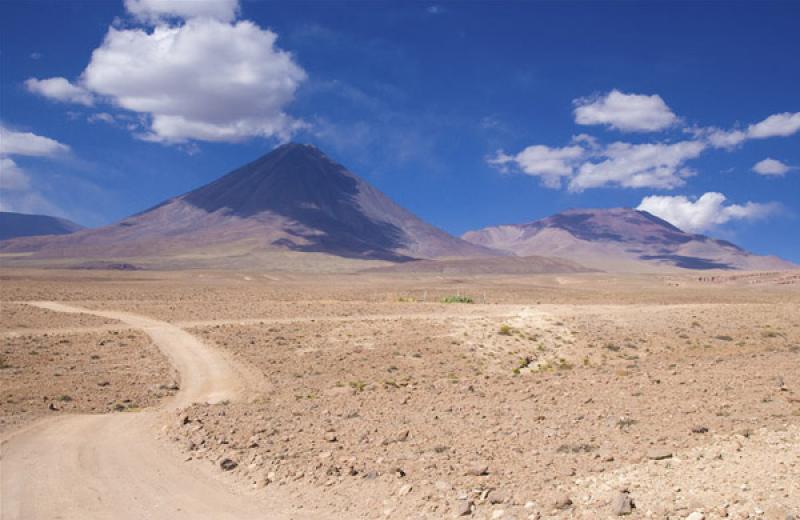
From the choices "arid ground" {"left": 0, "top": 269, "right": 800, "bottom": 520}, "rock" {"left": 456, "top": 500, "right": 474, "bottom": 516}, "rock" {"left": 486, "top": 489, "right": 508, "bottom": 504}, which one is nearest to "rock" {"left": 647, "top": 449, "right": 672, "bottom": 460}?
"arid ground" {"left": 0, "top": 269, "right": 800, "bottom": 520}

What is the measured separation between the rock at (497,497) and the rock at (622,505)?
148cm

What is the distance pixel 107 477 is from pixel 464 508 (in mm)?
6122

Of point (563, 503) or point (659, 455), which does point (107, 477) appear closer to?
point (563, 503)

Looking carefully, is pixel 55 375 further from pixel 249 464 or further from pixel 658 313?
pixel 658 313

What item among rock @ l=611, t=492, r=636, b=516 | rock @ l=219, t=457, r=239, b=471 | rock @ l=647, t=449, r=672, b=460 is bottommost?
rock @ l=219, t=457, r=239, b=471

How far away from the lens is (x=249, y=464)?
414 inches

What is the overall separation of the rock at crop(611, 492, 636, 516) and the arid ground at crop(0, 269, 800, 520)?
0.17ft

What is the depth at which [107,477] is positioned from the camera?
401 inches

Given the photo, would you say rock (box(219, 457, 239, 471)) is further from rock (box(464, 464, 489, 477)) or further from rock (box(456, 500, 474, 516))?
rock (box(456, 500, 474, 516))

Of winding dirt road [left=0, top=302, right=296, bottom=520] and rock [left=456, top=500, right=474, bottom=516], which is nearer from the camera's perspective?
rock [left=456, top=500, right=474, bottom=516]

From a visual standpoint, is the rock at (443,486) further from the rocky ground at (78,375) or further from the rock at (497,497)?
the rocky ground at (78,375)

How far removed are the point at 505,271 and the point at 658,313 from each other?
16431 cm

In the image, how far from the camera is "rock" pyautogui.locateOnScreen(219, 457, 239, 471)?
10469 mm

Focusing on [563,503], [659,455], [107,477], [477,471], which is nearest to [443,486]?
[477,471]
